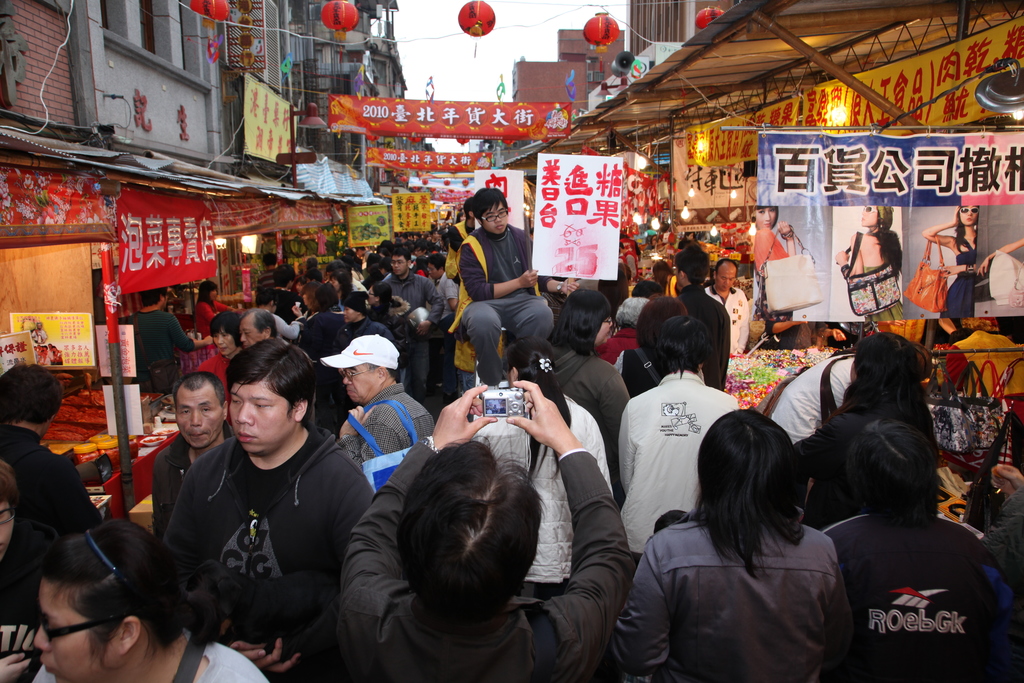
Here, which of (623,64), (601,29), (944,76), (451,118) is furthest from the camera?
(451,118)

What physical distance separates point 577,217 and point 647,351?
4.74ft

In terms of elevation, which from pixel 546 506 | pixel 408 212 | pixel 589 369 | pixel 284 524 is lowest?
pixel 546 506

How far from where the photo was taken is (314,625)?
84.9 inches

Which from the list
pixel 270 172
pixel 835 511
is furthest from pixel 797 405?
pixel 270 172

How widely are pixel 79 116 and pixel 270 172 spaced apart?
8.15 m

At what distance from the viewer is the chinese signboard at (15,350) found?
511 cm

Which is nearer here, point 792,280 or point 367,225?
point 792,280

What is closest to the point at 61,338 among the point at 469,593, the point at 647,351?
the point at 647,351

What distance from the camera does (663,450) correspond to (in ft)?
10.6

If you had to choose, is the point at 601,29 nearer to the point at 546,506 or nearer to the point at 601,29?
the point at 601,29

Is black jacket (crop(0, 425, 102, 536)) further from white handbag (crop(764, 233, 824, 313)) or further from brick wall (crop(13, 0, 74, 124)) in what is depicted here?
brick wall (crop(13, 0, 74, 124))

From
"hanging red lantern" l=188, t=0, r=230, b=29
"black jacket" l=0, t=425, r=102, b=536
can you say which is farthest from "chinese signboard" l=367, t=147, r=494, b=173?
"black jacket" l=0, t=425, r=102, b=536

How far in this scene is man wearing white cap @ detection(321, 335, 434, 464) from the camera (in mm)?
3350

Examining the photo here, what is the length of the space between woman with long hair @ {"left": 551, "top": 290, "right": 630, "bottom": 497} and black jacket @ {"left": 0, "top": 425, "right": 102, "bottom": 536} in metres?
2.41
